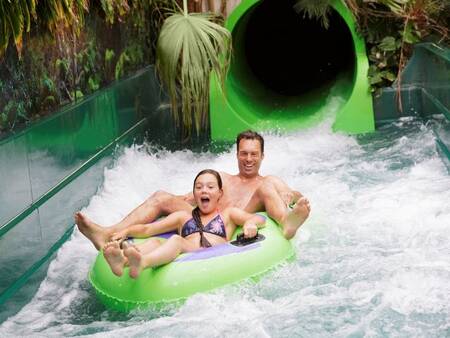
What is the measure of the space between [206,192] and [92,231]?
0.66 meters

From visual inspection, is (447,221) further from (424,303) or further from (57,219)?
(57,219)

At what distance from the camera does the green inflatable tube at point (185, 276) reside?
12.8 ft

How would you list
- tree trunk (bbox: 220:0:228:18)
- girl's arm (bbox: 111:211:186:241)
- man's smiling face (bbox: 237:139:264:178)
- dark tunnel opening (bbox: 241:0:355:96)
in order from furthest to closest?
dark tunnel opening (bbox: 241:0:355:96)
tree trunk (bbox: 220:0:228:18)
man's smiling face (bbox: 237:139:264:178)
girl's arm (bbox: 111:211:186:241)

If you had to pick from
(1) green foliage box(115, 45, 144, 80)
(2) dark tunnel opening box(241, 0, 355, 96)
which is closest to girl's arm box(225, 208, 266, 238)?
(1) green foliage box(115, 45, 144, 80)

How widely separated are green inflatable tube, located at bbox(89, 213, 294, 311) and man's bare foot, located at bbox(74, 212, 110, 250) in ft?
0.69

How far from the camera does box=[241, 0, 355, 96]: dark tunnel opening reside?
9.80 m

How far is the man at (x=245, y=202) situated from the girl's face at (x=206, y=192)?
0.53 ft

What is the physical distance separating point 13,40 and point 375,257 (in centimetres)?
239

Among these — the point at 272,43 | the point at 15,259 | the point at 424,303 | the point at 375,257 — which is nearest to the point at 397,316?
the point at 424,303

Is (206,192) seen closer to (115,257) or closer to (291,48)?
(115,257)

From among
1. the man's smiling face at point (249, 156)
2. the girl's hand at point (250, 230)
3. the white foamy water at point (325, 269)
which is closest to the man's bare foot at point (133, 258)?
the white foamy water at point (325, 269)

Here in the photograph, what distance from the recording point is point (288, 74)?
33.8 feet

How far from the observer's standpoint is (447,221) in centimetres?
498

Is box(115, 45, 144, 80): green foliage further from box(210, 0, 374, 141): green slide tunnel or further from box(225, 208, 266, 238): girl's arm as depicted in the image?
box(225, 208, 266, 238): girl's arm
